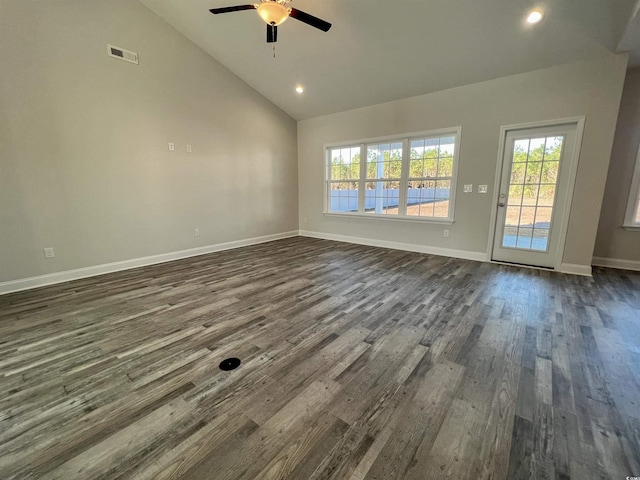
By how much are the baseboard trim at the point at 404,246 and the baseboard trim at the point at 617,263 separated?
170 centimetres

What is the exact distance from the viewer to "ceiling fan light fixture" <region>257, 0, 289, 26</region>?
2555 millimetres

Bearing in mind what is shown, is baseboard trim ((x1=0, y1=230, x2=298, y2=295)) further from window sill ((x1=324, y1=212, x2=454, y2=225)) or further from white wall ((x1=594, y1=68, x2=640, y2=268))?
white wall ((x1=594, y1=68, x2=640, y2=268))

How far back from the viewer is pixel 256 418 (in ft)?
4.73

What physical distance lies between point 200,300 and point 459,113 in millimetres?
4831

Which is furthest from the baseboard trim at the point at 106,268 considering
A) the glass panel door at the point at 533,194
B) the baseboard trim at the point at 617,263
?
the baseboard trim at the point at 617,263

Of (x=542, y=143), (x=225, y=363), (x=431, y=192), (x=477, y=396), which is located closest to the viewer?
(x=477, y=396)

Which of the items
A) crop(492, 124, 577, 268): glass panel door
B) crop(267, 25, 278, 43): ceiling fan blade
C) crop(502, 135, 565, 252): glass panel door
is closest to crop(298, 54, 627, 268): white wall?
crop(492, 124, 577, 268): glass panel door

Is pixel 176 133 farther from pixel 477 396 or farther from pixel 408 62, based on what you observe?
pixel 477 396

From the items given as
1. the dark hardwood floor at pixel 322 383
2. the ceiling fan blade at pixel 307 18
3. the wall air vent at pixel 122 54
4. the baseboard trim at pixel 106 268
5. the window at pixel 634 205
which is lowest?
the dark hardwood floor at pixel 322 383

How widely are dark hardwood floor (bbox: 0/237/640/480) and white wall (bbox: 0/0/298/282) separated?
0.99 metres

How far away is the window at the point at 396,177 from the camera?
4.79 metres

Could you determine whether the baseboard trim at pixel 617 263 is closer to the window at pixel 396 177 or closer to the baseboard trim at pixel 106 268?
the window at pixel 396 177

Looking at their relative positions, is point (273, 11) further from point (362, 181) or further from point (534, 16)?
point (362, 181)

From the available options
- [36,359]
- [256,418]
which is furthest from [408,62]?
[36,359]
